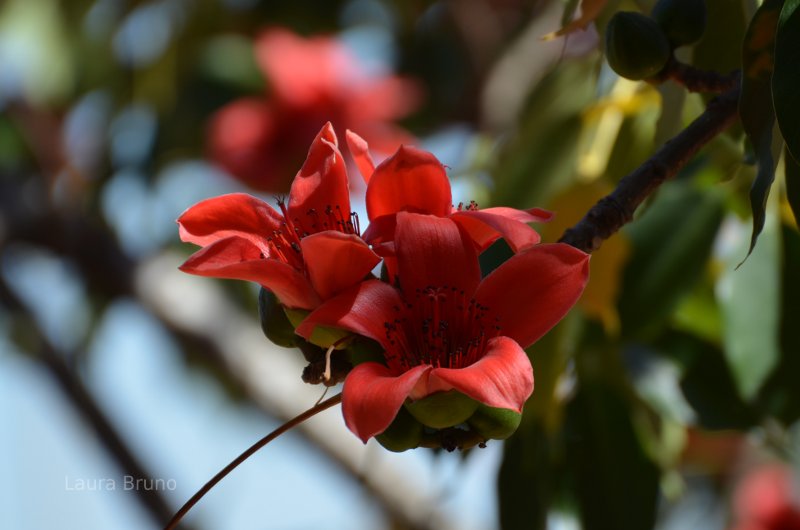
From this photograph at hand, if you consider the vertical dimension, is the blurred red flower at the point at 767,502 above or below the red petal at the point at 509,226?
below

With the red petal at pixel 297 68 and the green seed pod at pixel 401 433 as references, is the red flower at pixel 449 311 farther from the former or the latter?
the red petal at pixel 297 68

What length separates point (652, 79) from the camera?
0.75 m

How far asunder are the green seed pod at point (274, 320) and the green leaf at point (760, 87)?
0.89 ft

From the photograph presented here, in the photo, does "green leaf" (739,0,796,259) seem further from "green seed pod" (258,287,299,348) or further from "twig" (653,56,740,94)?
"green seed pod" (258,287,299,348)

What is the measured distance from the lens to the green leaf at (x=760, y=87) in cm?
64

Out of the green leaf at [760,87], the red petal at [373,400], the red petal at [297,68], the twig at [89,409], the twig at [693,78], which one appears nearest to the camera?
the red petal at [373,400]

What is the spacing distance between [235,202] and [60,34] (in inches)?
69.9

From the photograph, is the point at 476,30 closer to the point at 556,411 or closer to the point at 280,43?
the point at 280,43

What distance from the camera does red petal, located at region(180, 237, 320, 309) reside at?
602 millimetres

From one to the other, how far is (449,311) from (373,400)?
116mm

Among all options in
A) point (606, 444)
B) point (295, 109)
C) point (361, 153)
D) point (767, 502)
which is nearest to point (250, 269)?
point (361, 153)

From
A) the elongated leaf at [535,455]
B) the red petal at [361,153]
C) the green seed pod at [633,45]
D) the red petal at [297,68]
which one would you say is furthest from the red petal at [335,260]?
the red petal at [297,68]

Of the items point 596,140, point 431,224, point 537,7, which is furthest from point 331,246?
point 537,7

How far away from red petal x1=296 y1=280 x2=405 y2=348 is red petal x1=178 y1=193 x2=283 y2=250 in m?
0.09
